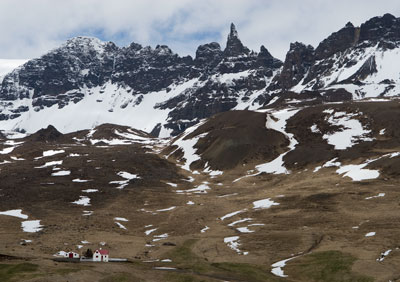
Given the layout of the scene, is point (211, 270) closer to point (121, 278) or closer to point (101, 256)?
point (121, 278)

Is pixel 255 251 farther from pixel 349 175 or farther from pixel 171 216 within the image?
pixel 349 175

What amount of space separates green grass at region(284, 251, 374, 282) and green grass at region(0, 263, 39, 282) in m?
32.1

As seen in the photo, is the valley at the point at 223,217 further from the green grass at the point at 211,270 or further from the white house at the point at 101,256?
the white house at the point at 101,256

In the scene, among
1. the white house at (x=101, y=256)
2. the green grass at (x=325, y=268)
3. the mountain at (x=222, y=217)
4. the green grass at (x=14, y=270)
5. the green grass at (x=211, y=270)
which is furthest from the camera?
the white house at (x=101, y=256)

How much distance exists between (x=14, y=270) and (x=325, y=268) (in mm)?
38301

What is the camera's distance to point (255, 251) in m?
82.9

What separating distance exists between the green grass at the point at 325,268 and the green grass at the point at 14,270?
32.1 metres

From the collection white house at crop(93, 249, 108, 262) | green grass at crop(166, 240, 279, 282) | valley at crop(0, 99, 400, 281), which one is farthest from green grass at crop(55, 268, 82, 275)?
white house at crop(93, 249, 108, 262)

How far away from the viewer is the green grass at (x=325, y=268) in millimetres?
64438

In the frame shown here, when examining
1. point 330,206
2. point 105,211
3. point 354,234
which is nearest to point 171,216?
point 105,211

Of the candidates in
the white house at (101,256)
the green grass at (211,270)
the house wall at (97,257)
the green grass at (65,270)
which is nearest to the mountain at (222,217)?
the green grass at (65,270)

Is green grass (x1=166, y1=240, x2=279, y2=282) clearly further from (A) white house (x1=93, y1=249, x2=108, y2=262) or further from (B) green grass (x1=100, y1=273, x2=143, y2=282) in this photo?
(A) white house (x1=93, y1=249, x2=108, y2=262)

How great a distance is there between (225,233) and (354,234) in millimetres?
23685

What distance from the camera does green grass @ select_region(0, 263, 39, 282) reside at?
55969 mm
